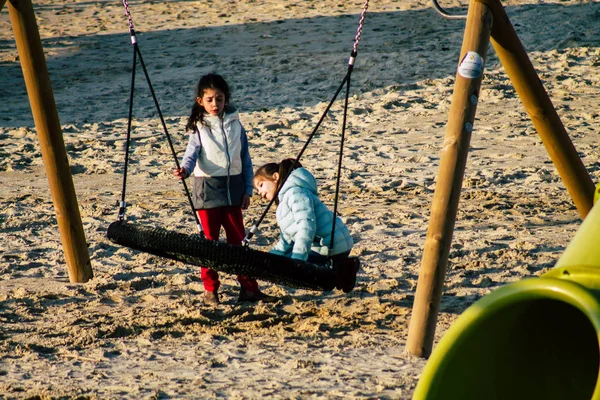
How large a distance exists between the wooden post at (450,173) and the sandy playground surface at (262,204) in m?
0.22

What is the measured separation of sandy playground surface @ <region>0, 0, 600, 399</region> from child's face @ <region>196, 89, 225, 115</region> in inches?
44.0

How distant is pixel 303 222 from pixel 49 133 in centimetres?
177

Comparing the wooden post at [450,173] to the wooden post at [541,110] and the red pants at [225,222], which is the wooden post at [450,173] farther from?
the red pants at [225,222]

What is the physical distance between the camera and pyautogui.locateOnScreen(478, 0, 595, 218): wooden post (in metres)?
4.34

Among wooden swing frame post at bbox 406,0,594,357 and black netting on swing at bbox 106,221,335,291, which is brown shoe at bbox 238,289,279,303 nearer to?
black netting on swing at bbox 106,221,335,291

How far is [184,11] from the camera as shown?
16.0 metres

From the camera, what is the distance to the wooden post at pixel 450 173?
396 centimetres

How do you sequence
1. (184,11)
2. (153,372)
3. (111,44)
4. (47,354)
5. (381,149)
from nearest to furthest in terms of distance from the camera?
(153,372) < (47,354) < (381,149) < (111,44) < (184,11)

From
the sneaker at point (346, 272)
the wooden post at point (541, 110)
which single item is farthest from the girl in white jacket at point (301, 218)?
the wooden post at point (541, 110)

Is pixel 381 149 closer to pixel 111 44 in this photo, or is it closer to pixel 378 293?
pixel 378 293

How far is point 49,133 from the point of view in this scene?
5.19 m

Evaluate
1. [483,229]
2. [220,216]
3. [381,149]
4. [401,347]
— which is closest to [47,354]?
[220,216]

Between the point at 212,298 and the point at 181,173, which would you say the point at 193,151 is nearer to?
the point at 181,173

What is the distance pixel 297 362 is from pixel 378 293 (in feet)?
4.13
